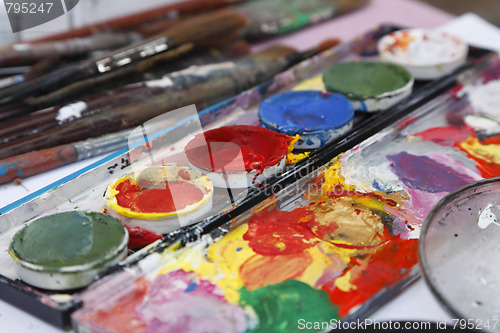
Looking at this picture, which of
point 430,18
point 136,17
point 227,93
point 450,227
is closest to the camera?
point 450,227

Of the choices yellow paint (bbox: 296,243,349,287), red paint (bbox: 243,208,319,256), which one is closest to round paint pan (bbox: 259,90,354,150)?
red paint (bbox: 243,208,319,256)

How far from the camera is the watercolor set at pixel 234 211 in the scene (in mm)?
972

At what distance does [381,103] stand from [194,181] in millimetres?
604

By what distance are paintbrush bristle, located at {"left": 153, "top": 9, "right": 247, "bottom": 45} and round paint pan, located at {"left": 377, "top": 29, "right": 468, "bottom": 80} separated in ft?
1.60

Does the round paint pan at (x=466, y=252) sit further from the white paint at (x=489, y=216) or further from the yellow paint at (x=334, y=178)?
the yellow paint at (x=334, y=178)

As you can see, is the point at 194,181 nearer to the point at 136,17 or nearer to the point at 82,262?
the point at 82,262

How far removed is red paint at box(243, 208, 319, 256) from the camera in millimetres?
1087

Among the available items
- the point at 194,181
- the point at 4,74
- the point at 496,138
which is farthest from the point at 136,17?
the point at 496,138

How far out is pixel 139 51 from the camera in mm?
1672

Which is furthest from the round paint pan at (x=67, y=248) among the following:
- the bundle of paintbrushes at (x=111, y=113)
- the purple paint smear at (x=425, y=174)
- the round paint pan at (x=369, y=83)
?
the round paint pan at (x=369, y=83)

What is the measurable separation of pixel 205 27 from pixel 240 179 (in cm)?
81

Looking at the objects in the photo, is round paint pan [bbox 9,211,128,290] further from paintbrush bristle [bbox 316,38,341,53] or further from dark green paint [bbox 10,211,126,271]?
paintbrush bristle [bbox 316,38,341,53]

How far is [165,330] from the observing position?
2.98ft

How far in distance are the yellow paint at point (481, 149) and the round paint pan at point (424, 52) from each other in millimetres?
315
